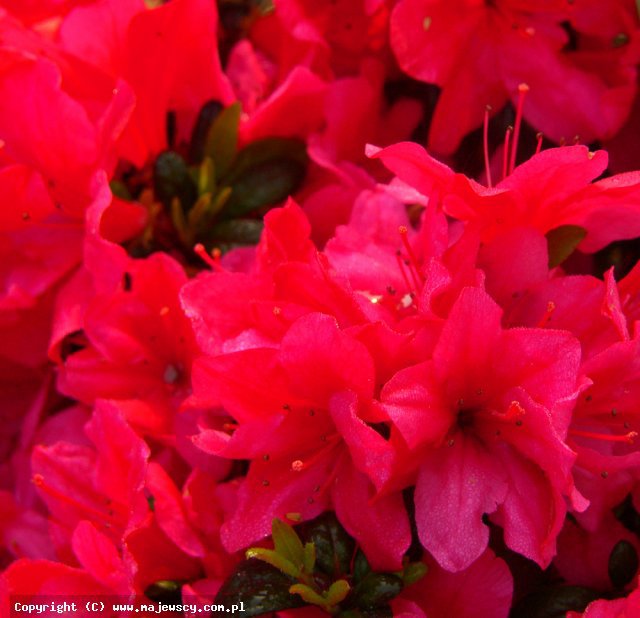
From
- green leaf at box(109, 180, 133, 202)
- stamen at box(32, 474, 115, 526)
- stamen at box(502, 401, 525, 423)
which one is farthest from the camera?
green leaf at box(109, 180, 133, 202)

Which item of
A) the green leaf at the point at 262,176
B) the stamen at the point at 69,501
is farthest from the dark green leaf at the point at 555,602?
the green leaf at the point at 262,176

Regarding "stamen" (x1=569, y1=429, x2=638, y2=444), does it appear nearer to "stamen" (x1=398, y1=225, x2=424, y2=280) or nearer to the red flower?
"stamen" (x1=398, y1=225, x2=424, y2=280)

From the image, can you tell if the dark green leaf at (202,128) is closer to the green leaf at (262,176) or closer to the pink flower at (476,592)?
the green leaf at (262,176)

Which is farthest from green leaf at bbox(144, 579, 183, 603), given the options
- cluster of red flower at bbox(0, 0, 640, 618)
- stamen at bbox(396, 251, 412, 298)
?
stamen at bbox(396, 251, 412, 298)

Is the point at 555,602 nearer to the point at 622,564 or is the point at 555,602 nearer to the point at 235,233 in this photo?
the point at 622,564

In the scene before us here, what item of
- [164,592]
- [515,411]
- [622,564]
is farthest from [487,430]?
[164,592]

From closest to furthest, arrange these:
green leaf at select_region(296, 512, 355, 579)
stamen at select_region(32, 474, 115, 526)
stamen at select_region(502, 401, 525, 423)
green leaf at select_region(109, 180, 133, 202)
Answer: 1. stamen at select_region(502, 401, 525, 423)
2. green leaf at select_region(296, 512, 355, 579)
3. stamen at select_region(32, 474, 115, 526)
4. green leaf at select_region(109, 180, 133, 202)

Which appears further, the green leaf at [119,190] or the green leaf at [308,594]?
the green leaf at [119,190]

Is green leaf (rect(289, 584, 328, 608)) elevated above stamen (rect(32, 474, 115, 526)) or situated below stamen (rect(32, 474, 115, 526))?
above

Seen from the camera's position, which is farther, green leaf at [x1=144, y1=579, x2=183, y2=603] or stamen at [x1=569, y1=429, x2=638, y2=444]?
green leaf at [x1=144, y1=579, x2=183, y2=603]
